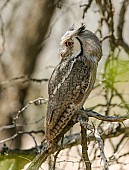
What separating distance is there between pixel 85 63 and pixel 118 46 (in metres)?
1.17

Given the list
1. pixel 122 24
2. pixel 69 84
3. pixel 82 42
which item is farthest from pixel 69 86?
pixel 122 24

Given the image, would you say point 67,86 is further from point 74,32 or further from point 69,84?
point 74,32

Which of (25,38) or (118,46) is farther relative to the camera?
(25,38)

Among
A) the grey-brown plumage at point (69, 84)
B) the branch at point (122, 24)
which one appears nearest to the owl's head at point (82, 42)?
the grey-brown plumage at point (69, 84)

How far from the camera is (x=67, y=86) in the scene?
2367mm

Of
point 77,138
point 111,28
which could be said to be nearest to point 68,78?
point 77,138

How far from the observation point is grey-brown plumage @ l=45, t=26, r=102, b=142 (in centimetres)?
233

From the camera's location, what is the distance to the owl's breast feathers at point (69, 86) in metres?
2.34

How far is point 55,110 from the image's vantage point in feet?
7.75

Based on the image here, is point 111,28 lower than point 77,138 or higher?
higher

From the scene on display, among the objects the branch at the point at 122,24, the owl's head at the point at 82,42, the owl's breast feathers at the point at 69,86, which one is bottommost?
the owl's breast feathers at the point at 69,86

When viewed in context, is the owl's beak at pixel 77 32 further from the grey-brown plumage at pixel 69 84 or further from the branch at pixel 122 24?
the branch at pixel 122 24

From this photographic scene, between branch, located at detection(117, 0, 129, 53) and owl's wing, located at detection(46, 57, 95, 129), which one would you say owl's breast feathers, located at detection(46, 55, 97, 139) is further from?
branch, located at detection(117, 0, 129, 53)

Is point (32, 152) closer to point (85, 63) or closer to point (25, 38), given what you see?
point (85, 63)
